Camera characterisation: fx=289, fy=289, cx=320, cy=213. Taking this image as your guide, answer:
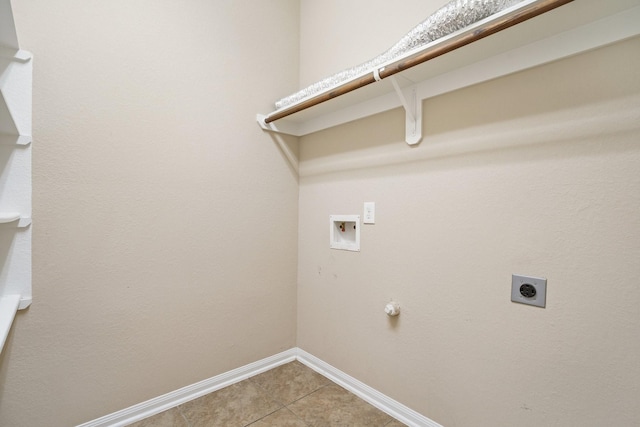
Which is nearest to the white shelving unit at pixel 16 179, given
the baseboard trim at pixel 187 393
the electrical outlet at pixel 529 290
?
the baseboard trim at pixel 187 393

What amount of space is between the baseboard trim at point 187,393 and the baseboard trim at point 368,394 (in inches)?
7.3

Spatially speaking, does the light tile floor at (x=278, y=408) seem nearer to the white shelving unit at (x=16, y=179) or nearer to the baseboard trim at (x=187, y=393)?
the baseboard trim at (x=187, y=393)

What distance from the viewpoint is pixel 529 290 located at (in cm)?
112

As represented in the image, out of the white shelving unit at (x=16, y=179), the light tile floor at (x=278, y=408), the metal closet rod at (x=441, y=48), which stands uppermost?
the metal closet rod at (x=441, y=48)

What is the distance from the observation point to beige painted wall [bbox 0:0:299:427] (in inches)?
49.9

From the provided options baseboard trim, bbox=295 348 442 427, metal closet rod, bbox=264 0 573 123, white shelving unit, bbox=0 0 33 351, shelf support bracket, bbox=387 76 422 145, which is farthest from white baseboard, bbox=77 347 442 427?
metal closet rod, bbox=264 0 573 123

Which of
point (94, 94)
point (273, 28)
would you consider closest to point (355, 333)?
point (94, 94)

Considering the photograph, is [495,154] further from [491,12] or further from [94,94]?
[94,94]

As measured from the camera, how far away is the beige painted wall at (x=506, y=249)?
3.14 feet

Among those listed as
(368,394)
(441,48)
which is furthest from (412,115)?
(368,394)

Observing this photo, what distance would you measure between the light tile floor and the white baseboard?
0.03 meters

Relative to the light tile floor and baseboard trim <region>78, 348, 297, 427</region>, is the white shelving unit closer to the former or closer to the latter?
baseboard trim <region>78, 348, 297, 427</region>

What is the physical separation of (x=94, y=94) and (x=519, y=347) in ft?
7.11

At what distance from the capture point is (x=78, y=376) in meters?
1.35
